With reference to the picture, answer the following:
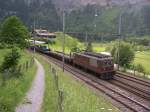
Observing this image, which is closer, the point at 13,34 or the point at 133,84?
the point at 133,84

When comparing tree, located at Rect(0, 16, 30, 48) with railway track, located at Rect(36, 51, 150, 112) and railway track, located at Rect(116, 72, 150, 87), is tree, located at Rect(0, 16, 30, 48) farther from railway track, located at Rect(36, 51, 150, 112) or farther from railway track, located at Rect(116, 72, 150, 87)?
railway track, located at Rect(116, 72, 150, 87)

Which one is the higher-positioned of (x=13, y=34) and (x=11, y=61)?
(x=13, y=34)

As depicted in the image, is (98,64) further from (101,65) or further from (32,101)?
(32,101)

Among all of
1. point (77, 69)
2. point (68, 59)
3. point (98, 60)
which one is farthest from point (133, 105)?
point (68, 59)

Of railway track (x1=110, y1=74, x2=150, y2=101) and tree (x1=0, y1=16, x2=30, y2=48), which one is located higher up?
tree (x1=0, y1=16, x2=30, y2=48)

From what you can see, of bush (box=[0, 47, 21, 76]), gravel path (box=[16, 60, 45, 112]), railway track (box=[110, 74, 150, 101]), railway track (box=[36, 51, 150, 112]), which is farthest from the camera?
railway track (box=[110, 74, 150, 101])

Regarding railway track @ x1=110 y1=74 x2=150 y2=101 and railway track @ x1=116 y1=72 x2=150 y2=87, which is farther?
railway track @ x1=116 y1=72 x2=150 y2=87

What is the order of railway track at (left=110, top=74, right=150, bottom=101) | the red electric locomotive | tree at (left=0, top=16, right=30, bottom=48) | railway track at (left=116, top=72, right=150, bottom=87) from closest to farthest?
railway track at (left=110, top=74, right=150, bottom=101), railway track at (left=116, top=72, right=150, bottom=87), the red electric locomotive, tree at (left=0, top=16, right=30, bottom=48)

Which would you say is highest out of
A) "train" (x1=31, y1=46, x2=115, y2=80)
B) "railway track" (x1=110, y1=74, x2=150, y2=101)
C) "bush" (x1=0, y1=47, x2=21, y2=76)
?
"bush" (x1=0, y1=47, x2=21, y2=76)

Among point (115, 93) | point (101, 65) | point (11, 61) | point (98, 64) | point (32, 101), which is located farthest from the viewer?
point (98, 64)

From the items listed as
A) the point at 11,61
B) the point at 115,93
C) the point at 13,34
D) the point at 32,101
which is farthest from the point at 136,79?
the point at 13,34

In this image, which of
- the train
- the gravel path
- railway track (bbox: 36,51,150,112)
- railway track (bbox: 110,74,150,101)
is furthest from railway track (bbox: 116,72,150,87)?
the gravel path

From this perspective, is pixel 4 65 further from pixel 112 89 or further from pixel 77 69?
pixel 77 69

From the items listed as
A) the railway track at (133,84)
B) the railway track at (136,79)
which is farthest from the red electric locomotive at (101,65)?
the railway track at (136,79)
